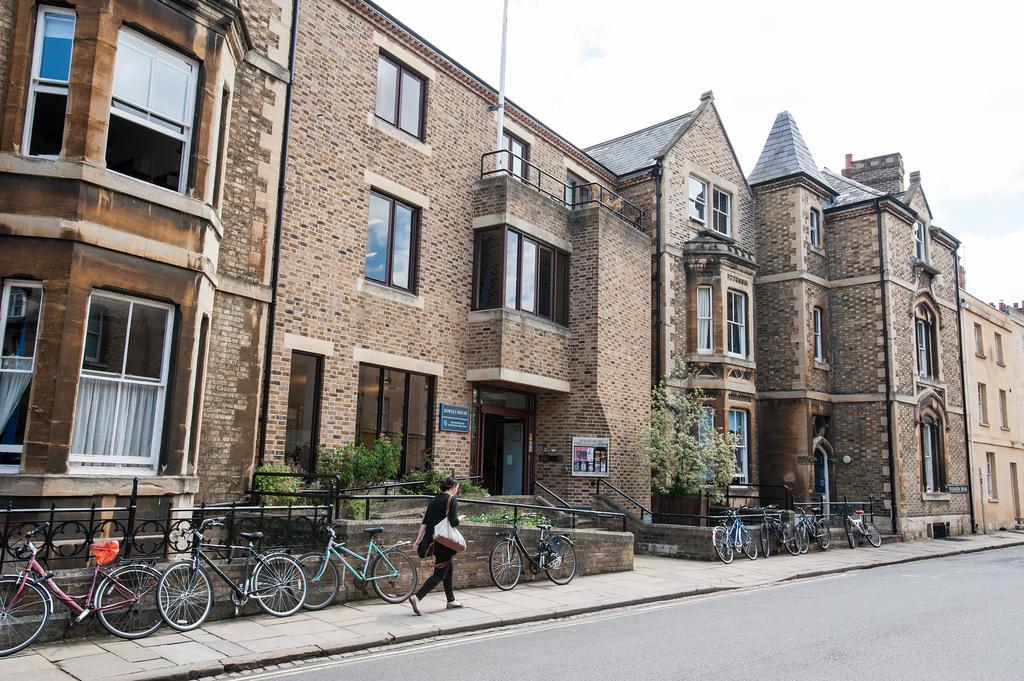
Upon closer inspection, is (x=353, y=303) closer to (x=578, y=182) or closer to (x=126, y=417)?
(x=126, y=417)

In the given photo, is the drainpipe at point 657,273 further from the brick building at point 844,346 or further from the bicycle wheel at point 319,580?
the bicycle wheel at point 319,580

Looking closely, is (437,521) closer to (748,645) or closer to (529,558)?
(529,558)

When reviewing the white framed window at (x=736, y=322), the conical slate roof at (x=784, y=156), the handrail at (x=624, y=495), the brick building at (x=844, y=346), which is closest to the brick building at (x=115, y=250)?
the handrail at (x=624, y=495)

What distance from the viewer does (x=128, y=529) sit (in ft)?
29.8

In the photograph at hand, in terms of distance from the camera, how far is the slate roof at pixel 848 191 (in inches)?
1062

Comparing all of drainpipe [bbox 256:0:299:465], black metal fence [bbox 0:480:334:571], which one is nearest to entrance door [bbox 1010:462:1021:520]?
drainpipe [bbox 256:0:299:465]

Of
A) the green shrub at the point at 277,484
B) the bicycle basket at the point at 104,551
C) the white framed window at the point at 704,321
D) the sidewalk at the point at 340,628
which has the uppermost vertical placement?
the white framed window at the point at 704,321

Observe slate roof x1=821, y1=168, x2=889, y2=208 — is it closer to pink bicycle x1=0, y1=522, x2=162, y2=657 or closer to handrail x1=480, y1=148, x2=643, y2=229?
handrail x1=480, y1=148, x2=643, y2=229

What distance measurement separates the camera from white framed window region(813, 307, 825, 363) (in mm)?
26281

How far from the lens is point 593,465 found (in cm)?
1884

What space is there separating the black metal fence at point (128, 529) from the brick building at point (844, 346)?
1743cm

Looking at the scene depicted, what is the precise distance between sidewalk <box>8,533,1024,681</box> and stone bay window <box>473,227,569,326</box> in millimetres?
6377

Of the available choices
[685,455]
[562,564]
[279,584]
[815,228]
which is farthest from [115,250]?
[815,228]

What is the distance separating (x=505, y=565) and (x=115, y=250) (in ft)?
23.5
